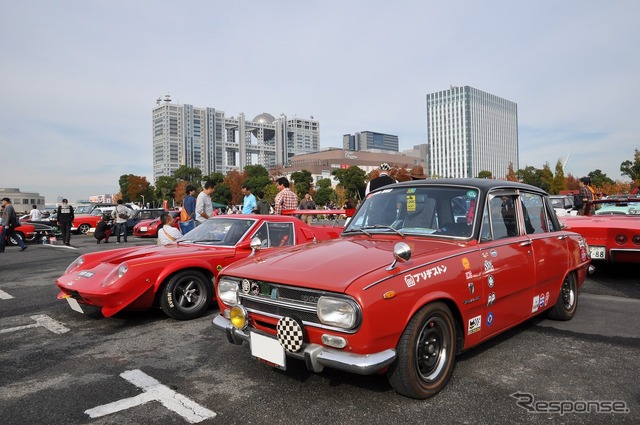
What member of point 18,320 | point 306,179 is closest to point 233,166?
point 306,179

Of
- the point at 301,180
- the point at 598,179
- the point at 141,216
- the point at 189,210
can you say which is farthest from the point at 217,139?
the point at 189,210

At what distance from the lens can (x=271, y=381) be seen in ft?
10.7

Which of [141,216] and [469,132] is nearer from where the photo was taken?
[141,216]

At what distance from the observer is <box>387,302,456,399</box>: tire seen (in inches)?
108

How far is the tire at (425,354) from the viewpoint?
2.74 meters

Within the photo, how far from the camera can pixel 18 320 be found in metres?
5.35

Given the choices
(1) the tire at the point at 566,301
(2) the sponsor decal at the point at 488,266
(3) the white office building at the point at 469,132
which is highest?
(3) the white office building at the point at 469,132

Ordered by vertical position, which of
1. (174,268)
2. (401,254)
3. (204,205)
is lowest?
(174,268)

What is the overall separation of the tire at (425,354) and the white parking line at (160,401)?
1253mm

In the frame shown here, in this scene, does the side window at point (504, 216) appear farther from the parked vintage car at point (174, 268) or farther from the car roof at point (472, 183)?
the parked vintage car at point (174, 268)

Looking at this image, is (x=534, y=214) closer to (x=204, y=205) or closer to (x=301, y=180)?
(x=204, y=205)

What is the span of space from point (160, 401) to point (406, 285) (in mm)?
1889

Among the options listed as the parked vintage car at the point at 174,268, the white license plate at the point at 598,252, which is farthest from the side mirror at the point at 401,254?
the white license plate at the point at 598,252

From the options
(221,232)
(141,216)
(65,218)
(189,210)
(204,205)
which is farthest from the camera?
(141,216)
